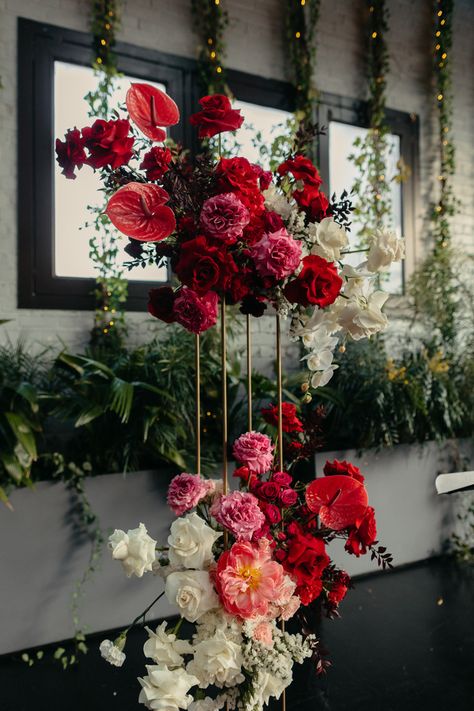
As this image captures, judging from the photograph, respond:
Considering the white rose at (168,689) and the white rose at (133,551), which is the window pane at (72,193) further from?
the white rose at (168,689)

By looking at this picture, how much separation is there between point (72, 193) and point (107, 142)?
8.41ft

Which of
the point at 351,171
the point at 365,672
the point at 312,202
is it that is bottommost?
the point at 365,672

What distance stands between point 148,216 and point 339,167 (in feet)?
12.5

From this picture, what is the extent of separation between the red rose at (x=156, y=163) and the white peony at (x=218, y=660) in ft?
2.95

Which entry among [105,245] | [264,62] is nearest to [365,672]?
[105,245]

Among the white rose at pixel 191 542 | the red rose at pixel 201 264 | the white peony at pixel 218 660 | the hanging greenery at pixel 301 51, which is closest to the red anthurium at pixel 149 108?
the red rose at pixel 201 264

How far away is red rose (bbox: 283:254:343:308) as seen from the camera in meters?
1.24

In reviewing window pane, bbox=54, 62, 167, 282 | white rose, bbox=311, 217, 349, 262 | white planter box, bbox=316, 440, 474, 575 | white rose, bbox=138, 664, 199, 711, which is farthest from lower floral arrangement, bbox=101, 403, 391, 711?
window pane, bbox=54, 62, 167, 282

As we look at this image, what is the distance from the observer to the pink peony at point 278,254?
4.08ft

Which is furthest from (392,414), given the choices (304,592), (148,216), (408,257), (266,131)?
(148,216)

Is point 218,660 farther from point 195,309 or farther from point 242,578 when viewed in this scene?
point 195,309

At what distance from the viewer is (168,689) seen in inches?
46.7

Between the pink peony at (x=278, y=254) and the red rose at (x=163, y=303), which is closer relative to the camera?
the pink peony at (x=278, y=254)

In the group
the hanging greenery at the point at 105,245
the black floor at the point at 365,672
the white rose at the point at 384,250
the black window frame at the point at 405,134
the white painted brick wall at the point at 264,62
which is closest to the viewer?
the white rose at the point at 384,250
